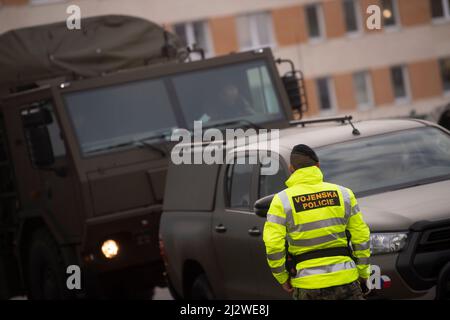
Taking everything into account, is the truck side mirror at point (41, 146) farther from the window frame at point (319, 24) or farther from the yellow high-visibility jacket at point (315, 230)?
the window frame at point (319, 24)

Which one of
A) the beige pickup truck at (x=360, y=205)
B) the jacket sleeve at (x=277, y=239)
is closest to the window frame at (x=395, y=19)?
the beige pickup truck at (x=360, y=205)

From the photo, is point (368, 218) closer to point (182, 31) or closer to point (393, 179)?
point (393, 179)

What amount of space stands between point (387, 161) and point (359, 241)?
7.55 ft

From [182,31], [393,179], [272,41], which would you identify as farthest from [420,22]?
[393,179]

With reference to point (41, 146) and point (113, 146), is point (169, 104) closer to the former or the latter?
point (113, 146)

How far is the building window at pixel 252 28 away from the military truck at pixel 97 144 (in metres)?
34.1

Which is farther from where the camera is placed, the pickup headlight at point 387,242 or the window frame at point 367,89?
the window frame at point 367,89

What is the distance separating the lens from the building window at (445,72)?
52.1 metres

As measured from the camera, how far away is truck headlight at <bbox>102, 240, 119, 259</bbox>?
520 inches

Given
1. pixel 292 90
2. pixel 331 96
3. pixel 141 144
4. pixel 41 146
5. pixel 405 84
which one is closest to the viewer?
pixel 41 146

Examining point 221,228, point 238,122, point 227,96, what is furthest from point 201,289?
point 227,96

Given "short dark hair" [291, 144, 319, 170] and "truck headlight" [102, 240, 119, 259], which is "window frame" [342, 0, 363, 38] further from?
"short dark hair" [291, 144, 319, 170]

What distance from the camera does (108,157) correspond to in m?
13.6

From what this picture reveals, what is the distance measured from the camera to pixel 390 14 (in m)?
51.7
